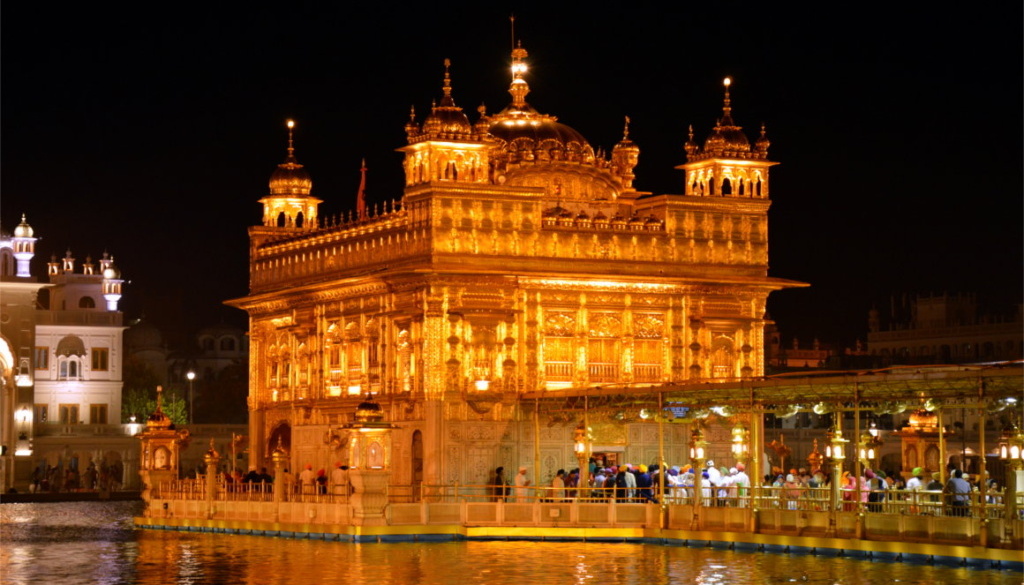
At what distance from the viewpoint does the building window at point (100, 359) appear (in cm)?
7900

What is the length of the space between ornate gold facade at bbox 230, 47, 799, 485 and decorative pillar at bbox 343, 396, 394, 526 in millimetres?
3610

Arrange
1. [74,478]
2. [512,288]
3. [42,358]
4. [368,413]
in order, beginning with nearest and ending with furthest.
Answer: [368,413] < [512,288] < [74,478] < [42,358]

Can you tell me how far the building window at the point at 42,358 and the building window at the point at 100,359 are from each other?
1.78m

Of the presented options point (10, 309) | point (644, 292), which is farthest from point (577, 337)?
point (10, 309)

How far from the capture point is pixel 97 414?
78.7 m

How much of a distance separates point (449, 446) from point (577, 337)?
373 cm

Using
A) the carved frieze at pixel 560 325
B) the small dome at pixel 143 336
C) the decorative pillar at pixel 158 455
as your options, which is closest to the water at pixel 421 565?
the decorative pillar at pixel 158 455

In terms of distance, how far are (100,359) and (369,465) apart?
44.4 meters

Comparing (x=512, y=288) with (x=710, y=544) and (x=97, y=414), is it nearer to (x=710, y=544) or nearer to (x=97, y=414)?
(x=710, y=544)

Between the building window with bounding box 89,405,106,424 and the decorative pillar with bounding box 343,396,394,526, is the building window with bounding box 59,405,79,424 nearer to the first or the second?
the building window with bounding box 89,405,106,424

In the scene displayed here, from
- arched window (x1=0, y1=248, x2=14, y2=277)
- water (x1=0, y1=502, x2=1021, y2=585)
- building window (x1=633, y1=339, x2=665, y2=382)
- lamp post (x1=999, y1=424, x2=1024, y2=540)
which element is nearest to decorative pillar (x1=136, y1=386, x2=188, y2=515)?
water (x1=0, y1=502, x2=1021, y2=585)

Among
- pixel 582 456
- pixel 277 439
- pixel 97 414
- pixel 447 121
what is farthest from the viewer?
pixel 97 414

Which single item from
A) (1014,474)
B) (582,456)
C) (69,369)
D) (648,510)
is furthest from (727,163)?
(69,369)

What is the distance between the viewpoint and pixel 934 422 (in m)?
43.7
